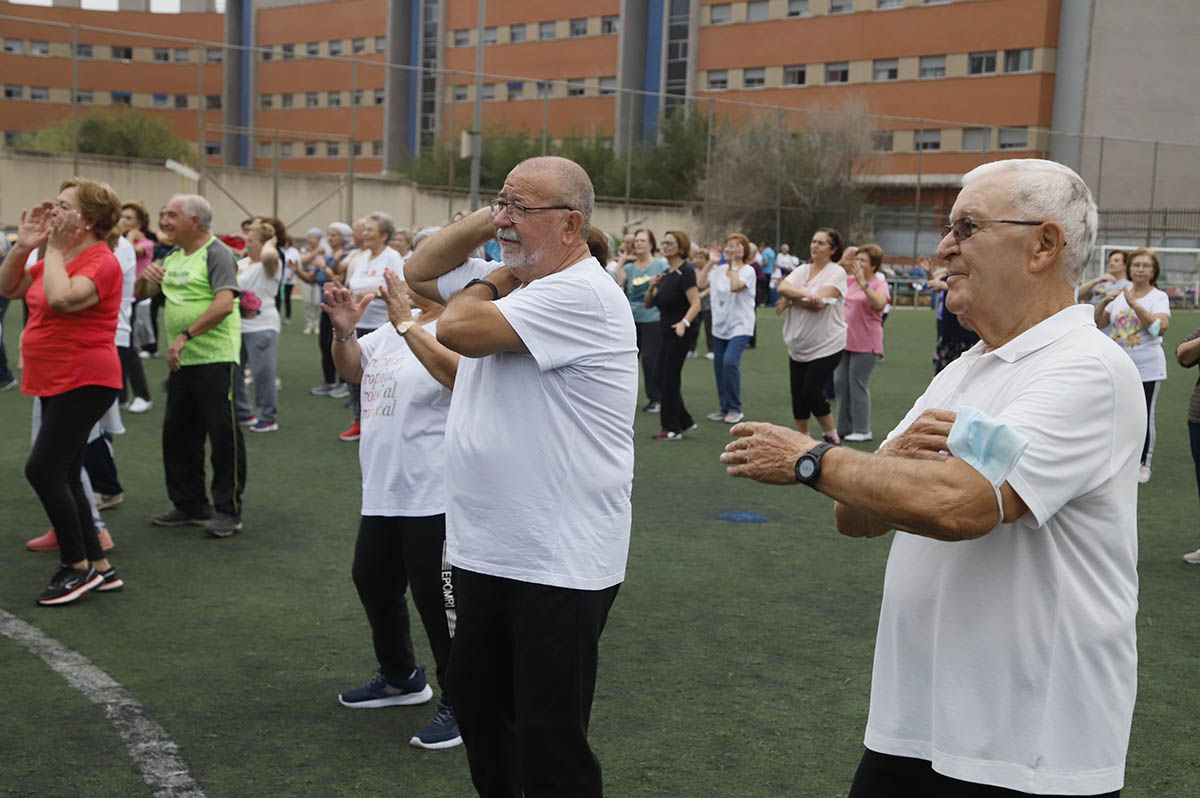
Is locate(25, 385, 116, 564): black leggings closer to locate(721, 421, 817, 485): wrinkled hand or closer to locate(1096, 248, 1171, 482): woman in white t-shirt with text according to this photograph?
locate(721, 421, 817, 485): wrinkled hand

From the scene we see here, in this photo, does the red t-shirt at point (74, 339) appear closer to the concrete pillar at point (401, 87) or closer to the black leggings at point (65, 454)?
the black leggings at point (65, 454)

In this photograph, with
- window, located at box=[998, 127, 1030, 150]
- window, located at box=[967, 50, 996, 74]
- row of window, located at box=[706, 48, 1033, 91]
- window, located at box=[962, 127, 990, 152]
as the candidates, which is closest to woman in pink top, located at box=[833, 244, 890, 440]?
window, located at box=[962, 127, 990, 152]

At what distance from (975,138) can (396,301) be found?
55371 mm

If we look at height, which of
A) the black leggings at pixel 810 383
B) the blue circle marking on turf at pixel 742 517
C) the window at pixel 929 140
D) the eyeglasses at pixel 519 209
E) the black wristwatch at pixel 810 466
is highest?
the window at pixel 929 140

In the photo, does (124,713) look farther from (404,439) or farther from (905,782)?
(905,782)

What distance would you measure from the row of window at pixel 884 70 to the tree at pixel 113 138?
3404 centimetres

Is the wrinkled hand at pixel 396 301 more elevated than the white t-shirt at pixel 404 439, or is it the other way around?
the wrinkled hand at pixel 396 301

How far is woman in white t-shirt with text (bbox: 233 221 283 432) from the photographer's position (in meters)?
12.3

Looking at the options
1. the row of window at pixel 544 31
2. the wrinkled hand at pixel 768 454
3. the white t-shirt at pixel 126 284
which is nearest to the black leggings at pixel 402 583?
the wrinkled hand at pixel 768 454

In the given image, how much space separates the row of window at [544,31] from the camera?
7238 centimetres

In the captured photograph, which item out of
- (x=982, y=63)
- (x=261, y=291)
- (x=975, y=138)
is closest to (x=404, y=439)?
(x=261, y=291)

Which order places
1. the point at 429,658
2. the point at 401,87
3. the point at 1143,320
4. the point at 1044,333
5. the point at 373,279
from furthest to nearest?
the point at 401,87 < the point at 373,279 < the point at 1143,320 < the point at 429,658 < the point at 1044,333

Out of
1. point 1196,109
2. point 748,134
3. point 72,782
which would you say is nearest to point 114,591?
point 72,782

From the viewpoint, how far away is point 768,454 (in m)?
2.30
